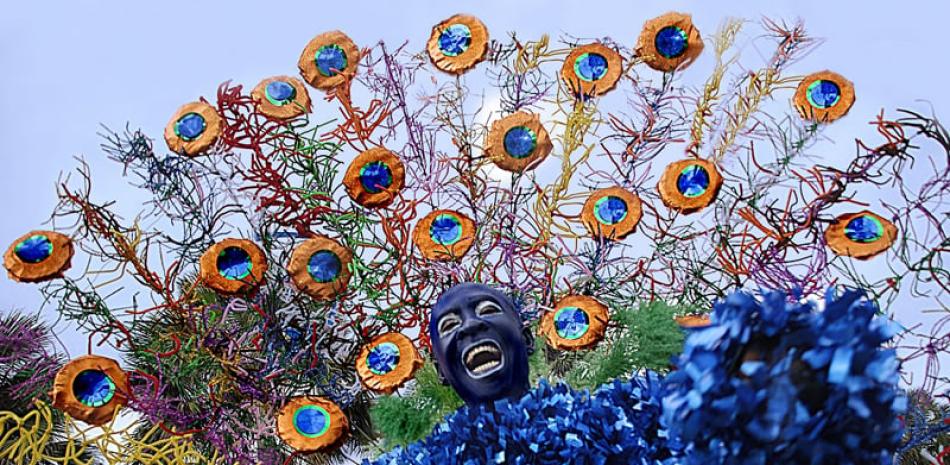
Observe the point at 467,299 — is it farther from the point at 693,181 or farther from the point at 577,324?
the point at 693,181

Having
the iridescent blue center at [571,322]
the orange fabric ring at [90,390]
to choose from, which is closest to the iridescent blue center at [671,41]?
A: the iridescent blue center at [571,322]

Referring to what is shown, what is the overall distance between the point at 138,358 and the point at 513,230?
2469 mm

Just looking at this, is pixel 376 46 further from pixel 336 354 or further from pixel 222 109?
pixel 336 354

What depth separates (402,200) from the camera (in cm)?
434

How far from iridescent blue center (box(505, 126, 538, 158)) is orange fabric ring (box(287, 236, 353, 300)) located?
0.78m

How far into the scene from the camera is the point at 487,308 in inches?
125

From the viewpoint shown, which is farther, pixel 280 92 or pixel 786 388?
pixel 280 92

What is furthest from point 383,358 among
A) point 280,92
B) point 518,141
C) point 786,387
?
point 786,387

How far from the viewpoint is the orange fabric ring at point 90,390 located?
4.09m

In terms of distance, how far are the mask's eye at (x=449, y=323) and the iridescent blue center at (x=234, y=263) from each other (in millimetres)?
1369

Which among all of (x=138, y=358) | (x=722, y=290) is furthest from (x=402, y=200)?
(x=138, y=358)

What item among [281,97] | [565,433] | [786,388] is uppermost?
[281,97]

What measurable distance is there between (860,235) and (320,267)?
206 cm

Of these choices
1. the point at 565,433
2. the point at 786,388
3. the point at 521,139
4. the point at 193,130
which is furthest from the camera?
the point at 193,130
